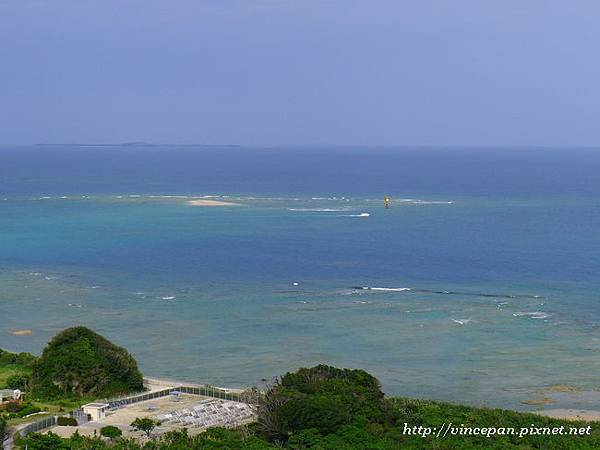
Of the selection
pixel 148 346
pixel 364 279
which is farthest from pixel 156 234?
pixel 148 346

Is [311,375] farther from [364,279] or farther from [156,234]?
[156,234]

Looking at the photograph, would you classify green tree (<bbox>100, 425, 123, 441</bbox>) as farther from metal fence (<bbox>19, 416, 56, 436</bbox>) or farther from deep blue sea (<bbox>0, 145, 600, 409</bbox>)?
deep blue sea (<bbox>0, 145, 600, 409</bbox>)

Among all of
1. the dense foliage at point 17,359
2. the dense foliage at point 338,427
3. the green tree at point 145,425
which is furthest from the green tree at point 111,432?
the dense foliage at point 17,359

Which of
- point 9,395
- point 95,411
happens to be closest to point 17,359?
point 9,395

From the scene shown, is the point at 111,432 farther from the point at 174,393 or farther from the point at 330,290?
the point at 330,290

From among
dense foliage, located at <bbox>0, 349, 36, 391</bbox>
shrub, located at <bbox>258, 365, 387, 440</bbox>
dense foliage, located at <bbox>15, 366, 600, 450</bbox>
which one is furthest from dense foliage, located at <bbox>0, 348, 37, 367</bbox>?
shrub, located at <bbox>258, 365, 387, 440</bbox>

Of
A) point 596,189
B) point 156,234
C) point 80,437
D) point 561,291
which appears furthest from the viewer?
point 596,189
